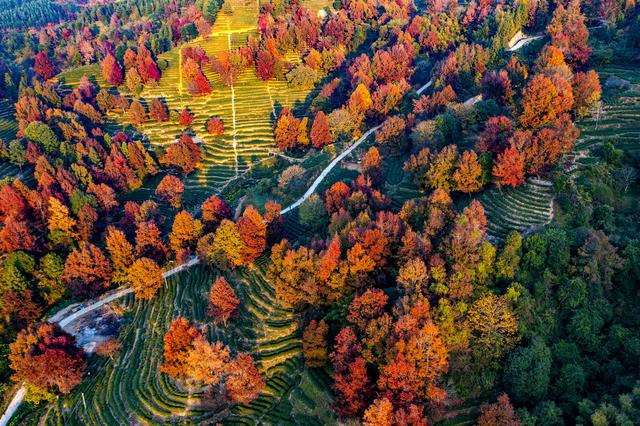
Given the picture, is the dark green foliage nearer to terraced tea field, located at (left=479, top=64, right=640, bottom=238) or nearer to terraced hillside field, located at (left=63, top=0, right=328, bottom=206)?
terraced tea field, located at (left=479, top=64, right=640, bottom=238)

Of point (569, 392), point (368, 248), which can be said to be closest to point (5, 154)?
point (368, 248)

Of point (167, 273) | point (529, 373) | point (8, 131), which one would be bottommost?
point (167, 273)

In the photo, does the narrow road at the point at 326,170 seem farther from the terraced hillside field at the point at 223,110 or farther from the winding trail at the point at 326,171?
the terraced hillside field at the point at 223,110

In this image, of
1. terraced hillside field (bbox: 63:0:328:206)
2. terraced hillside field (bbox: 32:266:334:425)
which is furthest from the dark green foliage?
terraced hillside field (bbox: 63:0:328:206)

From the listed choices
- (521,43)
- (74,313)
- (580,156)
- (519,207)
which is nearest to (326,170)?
(519,207)

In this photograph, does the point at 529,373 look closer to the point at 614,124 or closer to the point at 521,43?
the point at 614,124

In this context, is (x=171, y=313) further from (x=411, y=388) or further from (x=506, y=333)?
(x=506, y=333)
